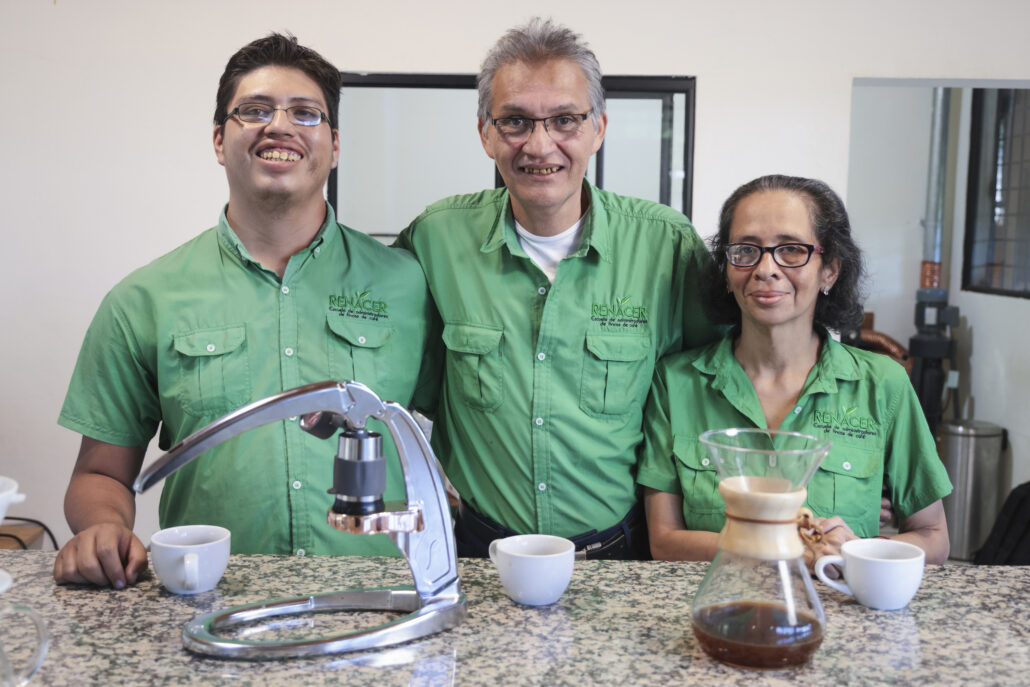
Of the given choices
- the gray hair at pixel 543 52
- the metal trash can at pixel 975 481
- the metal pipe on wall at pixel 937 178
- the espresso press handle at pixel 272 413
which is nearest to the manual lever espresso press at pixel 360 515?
the espresso press handle at pixel 272 413

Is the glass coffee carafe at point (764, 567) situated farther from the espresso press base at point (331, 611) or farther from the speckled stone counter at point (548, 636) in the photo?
the espresso press base at point (331, 611)

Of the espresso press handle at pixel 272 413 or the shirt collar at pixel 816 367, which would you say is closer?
the espresso press handle at pixel 272 413

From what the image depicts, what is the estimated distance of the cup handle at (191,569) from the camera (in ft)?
4.23

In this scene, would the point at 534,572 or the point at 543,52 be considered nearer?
the point at 534,572

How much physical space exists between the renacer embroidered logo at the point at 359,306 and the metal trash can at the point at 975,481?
4048 millimetres

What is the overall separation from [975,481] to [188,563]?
15.4 feet

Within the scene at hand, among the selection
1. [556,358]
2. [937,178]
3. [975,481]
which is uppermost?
[937,178]

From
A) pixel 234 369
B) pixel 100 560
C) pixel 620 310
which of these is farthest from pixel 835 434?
pixel 100 560

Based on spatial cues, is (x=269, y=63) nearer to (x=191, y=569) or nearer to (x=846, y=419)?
(x=191, y=569)

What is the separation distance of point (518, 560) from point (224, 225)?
3.14ft

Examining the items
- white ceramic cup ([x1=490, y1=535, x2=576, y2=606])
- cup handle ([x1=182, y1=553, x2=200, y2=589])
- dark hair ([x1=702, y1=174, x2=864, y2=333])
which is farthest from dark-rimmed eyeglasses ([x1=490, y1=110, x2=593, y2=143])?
cup handle ([x1=182, y1=553, x2=200, y2=589])

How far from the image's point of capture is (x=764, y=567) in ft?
3.60

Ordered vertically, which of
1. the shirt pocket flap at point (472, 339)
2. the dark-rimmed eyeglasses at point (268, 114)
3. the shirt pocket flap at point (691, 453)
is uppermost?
the dark-rimmed eyeglasses at point (268, 114)

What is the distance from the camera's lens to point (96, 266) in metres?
3.99
